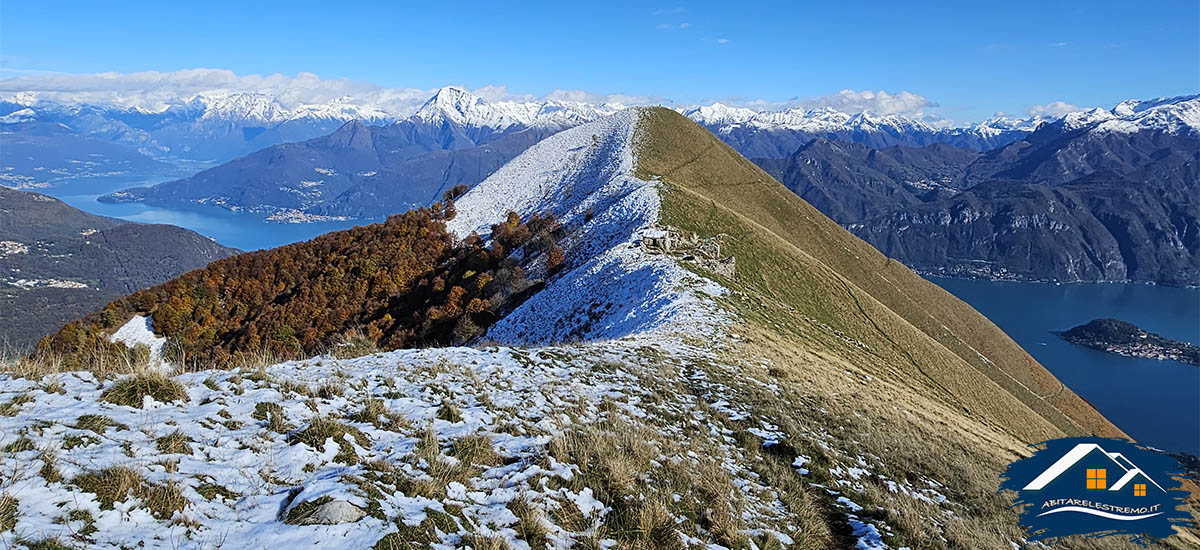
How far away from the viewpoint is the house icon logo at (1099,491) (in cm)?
1152

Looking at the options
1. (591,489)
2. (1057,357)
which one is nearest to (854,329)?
(591,489)

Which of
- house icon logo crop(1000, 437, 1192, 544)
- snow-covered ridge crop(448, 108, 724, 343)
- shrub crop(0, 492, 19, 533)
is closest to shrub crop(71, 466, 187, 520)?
shrub crop(0, 492, 19, 533)

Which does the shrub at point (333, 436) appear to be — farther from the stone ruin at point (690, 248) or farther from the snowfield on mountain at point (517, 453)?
the stone ruin at point (690, 248)

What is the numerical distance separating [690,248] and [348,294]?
37.0m

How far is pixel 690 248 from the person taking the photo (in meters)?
36.5

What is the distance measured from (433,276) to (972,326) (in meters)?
62.0

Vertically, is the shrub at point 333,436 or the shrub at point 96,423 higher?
the shrub at point 96,423

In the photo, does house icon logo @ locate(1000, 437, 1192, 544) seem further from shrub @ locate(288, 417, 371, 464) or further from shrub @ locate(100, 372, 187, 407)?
shrub @ locate(100, 372, 187, 407)

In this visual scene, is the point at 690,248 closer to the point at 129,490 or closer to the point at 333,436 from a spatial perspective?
the point at 333,436

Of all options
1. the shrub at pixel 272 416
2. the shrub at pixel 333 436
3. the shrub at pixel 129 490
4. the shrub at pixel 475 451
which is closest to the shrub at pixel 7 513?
the shrub at pixel 129 490

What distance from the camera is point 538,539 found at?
6312 millimetres

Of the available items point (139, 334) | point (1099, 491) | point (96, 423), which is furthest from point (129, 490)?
point (139, 334)

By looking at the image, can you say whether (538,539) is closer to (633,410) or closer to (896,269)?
(633,410)

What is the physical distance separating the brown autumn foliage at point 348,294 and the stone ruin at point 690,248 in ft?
34.3
